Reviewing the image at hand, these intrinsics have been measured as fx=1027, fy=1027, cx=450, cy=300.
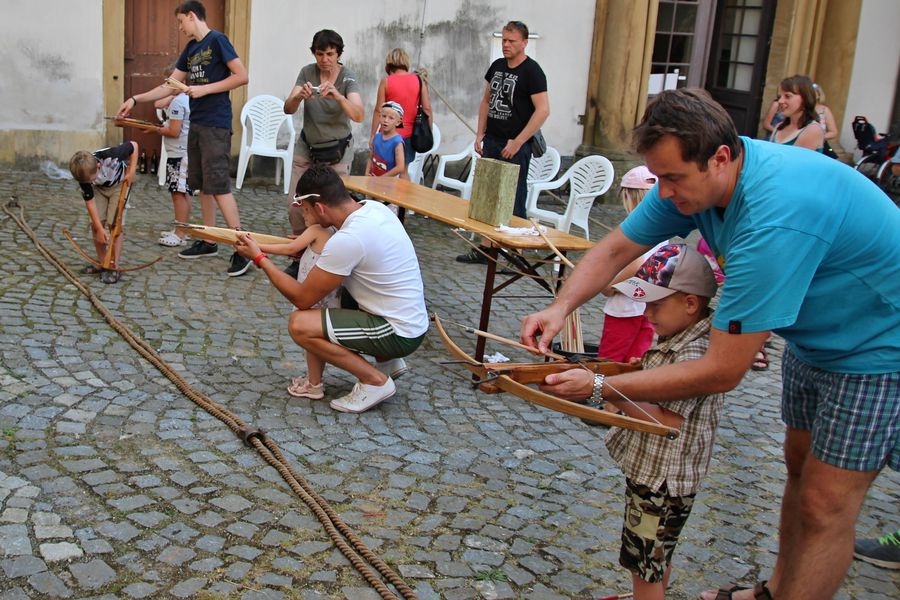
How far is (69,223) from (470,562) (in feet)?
19.3

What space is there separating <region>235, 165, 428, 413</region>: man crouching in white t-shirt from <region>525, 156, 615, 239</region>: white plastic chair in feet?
13.7

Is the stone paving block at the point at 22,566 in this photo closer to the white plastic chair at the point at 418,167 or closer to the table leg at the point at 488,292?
the table leg at the point at 488,292

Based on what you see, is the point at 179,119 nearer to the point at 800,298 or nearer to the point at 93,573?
the point at 93,573

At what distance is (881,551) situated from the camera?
13.4 ft

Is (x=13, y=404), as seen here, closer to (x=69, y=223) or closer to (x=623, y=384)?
(x=623, y=384)

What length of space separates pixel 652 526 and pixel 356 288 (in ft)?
8.05

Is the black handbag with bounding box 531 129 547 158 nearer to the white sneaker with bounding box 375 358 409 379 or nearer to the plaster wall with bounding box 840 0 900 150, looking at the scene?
the white sneaker with bounding box 375 358 409 379

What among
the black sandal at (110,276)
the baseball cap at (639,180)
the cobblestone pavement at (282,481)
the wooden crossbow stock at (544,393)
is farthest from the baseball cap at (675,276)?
the black sandal at (110,276)

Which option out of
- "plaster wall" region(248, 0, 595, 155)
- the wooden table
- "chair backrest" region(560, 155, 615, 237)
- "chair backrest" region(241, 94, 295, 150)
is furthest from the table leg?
"chair backrest" region(241, 94, 295, 150)

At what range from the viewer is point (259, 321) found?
6.51m

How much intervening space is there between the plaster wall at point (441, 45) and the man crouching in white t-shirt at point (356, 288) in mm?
5822

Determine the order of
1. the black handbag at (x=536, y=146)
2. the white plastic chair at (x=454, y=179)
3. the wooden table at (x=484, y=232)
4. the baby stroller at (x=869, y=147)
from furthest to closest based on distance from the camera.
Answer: the baby stroller at (x=869, y=147) → the white plastic chair at (x=454, y=179) → the black handbag at (x=536, y=146) → the wooden table at (x=484, y=232)

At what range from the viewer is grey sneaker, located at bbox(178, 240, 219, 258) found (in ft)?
25.5

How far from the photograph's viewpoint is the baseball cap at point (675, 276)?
119 inches
